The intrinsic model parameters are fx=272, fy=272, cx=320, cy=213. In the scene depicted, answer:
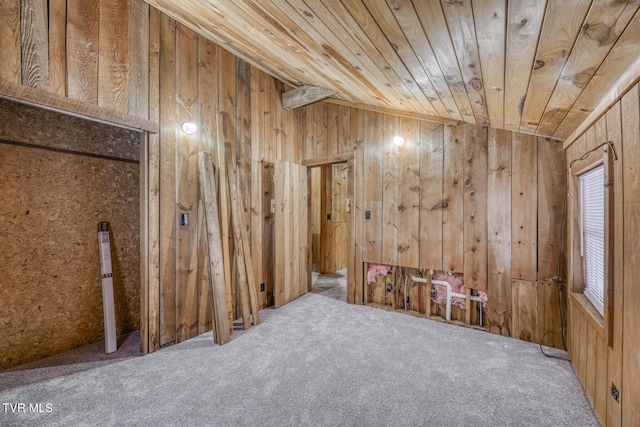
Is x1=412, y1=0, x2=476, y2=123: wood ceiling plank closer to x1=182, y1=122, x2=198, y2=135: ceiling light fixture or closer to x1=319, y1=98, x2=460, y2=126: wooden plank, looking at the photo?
x1=319, y1=98, x2=460, y2=126: wooden plank

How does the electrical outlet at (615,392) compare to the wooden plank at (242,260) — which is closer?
the electrical outlet at (615,392)

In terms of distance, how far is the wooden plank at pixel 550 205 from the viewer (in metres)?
2.47

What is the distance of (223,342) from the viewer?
2.56 m

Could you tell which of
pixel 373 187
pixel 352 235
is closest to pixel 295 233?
pixel 352 235

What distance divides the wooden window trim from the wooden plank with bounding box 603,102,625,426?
0.08 ft

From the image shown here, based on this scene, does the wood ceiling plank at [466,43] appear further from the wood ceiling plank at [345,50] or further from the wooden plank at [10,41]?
the wooden plank at [10,41]

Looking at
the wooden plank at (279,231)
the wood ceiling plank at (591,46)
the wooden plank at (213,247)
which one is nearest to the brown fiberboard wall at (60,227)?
the wooden plank at (213,247)

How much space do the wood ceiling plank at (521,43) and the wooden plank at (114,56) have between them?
2.56 m

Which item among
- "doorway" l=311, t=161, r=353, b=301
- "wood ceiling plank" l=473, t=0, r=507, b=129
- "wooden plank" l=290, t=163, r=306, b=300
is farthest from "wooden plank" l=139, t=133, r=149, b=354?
"doorway" l=311, t=161, r=353, b=301

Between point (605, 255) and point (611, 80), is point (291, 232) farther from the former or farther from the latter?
point (611, 80)

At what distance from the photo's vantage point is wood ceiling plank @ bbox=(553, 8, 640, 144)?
104cm

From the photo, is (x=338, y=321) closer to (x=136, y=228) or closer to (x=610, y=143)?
(x=136, y=228)

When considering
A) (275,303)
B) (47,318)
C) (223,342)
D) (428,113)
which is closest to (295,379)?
(223,342)

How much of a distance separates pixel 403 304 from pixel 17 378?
11.8ft
